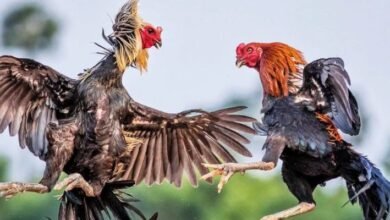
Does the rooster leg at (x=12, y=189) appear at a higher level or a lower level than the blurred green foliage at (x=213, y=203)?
higher

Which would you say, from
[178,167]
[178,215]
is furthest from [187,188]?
[178,167]

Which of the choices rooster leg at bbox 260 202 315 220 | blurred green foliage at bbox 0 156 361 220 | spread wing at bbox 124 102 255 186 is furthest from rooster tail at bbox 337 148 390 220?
blurred green foliage at bbox 0 156 361 220

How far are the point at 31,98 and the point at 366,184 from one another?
225 centimetres

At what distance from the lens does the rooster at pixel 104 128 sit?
11.0m

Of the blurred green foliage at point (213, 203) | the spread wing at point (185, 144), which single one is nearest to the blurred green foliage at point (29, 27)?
the blurred green foliage at point (213, 203)

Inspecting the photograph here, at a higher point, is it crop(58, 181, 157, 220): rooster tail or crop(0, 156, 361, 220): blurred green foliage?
crop(58, 181, 157, 220): rooster tail

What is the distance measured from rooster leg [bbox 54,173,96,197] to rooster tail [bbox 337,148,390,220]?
1569mm

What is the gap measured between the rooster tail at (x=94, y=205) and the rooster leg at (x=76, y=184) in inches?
4.2

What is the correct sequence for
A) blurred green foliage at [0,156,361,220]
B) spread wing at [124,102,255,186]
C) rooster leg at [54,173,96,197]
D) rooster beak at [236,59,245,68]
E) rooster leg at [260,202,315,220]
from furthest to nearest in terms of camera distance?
1. blurred green foliage at [0,156,361,220]
2. spread wing at [124,102,255,186]
3. rooster beak at [236,59,245,68]
4. rooster leg at [260,202,315,220]
5. rooster leg at [54,173,96,197]

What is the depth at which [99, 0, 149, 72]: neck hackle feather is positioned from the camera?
36.7 ft

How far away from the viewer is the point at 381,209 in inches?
429

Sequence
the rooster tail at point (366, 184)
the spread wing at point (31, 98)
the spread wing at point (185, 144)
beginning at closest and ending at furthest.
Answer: the rooster tail at point (366, 184) < the spread wing at point (31, 98) < the spread wing at point (185, 144)

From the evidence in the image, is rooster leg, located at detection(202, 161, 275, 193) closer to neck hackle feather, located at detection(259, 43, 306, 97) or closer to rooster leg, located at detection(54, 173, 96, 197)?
neck hackle feather, located at detection(259, 43, 306, 97)

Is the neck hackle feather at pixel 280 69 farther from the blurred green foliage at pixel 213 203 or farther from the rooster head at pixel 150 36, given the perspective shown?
the blurred green foliage at pixel 213 203
